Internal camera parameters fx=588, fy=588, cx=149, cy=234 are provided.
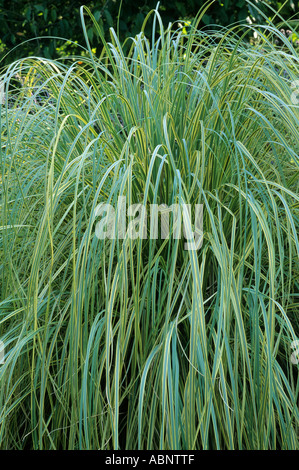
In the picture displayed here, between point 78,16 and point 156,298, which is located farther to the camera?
point 78,16

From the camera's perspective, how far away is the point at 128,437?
1402mm

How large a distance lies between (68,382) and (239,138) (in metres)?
0.89

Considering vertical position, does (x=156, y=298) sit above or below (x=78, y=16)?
below

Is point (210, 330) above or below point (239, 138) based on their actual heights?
below

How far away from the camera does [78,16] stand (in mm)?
4691

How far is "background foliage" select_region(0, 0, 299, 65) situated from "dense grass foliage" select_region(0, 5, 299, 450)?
8.45ft

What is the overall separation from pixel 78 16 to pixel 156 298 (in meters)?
3.66

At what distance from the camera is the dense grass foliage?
52.1 inches

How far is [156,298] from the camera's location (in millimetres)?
1628

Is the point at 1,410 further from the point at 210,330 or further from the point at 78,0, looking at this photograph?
the point at 78,0

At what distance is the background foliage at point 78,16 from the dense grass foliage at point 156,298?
2.57m

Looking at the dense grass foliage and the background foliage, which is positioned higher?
the background foliage
